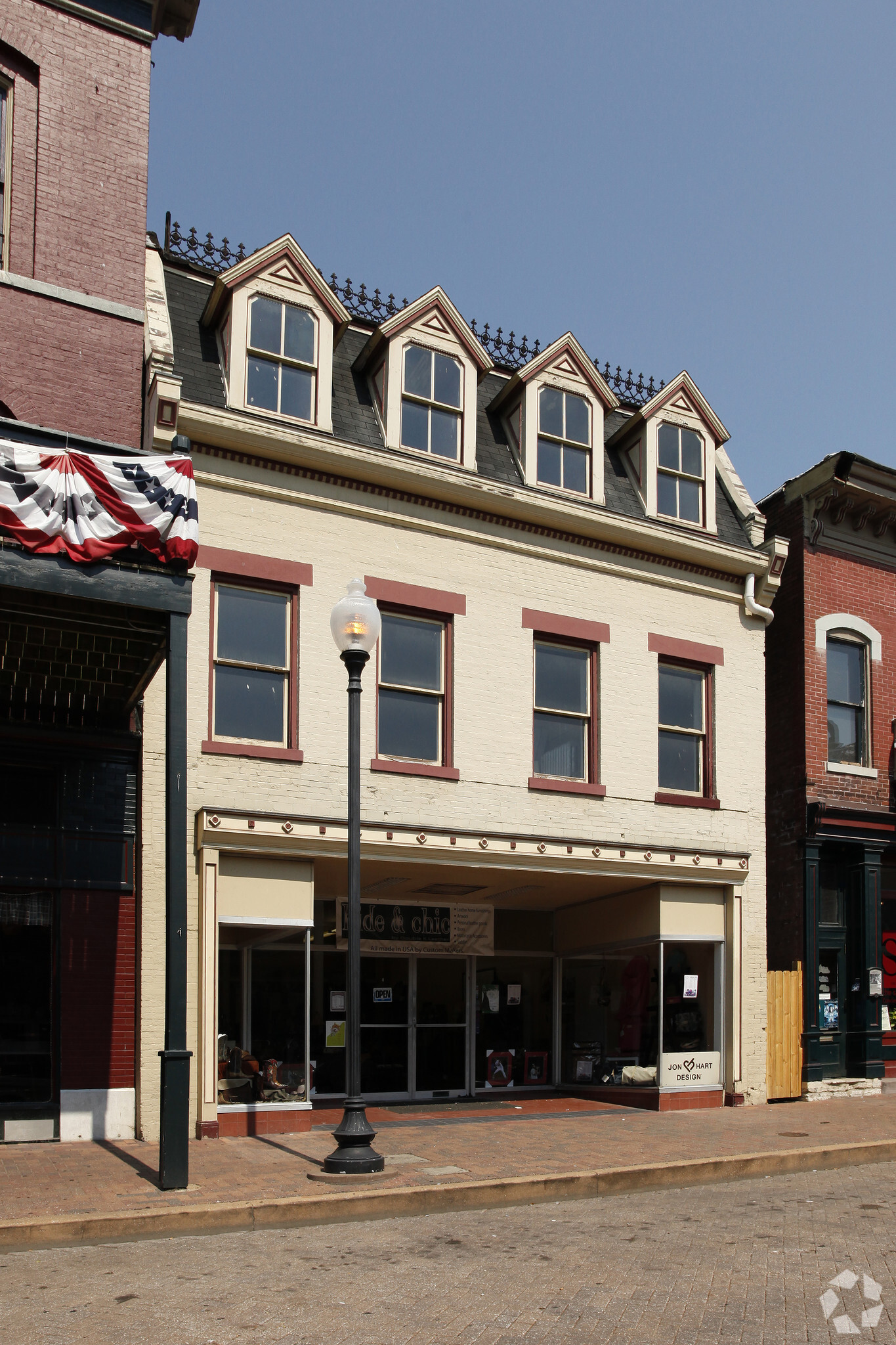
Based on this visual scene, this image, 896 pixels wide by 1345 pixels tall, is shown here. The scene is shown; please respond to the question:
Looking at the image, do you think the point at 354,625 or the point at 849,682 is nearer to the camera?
the point at 354,625

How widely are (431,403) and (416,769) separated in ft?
15.9

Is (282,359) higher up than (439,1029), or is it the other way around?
(282,359)

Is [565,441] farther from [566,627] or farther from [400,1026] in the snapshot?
[400,1026]

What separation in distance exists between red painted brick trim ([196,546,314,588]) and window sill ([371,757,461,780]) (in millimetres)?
2277

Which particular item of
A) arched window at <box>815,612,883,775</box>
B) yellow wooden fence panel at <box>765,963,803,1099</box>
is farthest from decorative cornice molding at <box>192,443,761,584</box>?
yellow wooden fence panel at <box>765,963,803,1099</box>

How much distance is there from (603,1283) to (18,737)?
806cm

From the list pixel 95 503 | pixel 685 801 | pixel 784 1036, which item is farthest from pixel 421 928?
pixel 95 503

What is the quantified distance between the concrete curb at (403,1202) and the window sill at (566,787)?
5163mm

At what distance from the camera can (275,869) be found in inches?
557

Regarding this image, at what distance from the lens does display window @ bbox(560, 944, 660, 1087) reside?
16.9 m

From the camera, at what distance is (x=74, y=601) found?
10711 millimetres

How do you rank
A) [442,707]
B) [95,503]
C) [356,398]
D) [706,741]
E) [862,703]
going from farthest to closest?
[862,703] → [706,741] → [356,398] → [442,707] → [95,503]

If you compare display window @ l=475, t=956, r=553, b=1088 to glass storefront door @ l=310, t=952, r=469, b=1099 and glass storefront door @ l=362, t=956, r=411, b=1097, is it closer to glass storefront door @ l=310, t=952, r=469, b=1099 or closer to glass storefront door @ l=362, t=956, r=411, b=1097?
glass storefront door @ l=310, t=952, r=469, b=1099

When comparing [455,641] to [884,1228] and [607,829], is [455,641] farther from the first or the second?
[884,1228]
